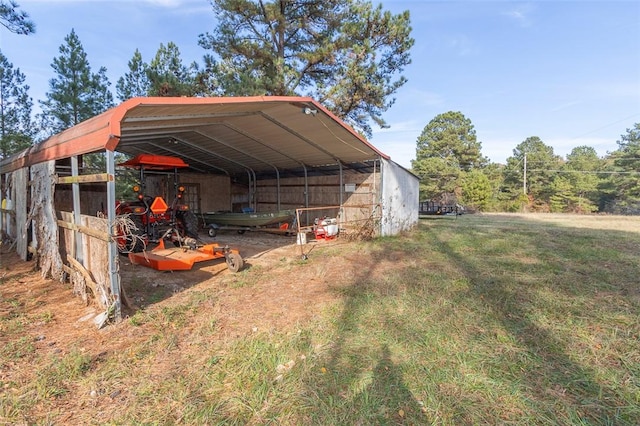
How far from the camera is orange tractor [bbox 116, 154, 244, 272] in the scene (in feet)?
16.5

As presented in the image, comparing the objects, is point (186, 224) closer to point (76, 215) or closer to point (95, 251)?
point (76, 215)

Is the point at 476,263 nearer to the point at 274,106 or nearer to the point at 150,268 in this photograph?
the point at 274,106

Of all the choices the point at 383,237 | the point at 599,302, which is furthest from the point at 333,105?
the point at 599,302

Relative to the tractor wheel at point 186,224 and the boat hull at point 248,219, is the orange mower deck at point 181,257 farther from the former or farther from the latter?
the boat hull at point 248,219

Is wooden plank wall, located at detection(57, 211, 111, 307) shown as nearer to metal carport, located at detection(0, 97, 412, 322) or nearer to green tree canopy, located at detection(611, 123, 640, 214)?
metal carport, located at detection(0, 97, 412, 322)

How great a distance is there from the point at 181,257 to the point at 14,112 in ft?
40.5

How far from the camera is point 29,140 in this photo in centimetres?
1170

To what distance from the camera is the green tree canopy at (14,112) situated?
11.1 m

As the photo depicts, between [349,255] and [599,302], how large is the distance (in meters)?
3.85

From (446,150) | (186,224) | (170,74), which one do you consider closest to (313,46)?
(170,74)

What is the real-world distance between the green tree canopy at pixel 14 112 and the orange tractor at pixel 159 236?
8.46 m

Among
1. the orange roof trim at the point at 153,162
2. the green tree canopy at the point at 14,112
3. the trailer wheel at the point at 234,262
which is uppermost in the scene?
the green tree canopy at the point at 14,112

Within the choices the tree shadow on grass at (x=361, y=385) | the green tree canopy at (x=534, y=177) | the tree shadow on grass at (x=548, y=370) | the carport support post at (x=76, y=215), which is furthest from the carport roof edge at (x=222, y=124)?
the green tree canopy at (x=534, y=177)

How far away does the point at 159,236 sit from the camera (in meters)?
6.10
